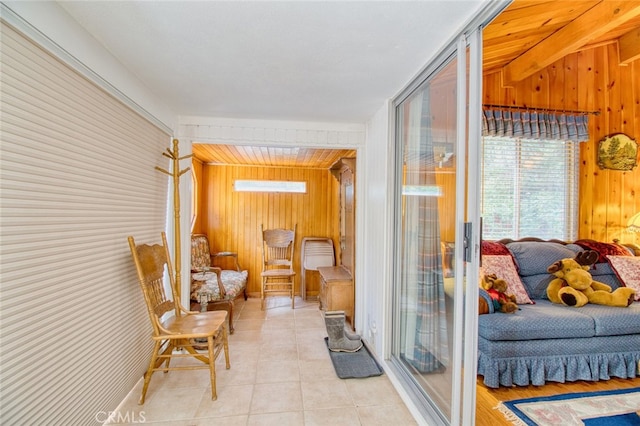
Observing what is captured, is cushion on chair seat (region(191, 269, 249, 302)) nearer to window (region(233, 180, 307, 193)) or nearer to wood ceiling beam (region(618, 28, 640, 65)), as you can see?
window (region(233, 180, 307, 193))

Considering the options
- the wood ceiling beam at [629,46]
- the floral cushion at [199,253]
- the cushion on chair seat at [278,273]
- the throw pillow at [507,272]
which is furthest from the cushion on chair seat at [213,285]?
the wood ceiling beam at [629,46]

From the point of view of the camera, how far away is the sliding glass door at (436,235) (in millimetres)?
1371

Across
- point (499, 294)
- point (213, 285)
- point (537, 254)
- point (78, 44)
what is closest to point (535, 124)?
point (537, 254)

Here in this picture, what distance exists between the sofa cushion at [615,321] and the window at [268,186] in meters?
3.71

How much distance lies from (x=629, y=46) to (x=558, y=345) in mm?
3278

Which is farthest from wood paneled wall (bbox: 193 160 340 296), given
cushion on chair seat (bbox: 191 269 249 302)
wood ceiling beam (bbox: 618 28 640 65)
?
wood ceiling beam (bbox: 618 28 640 65)

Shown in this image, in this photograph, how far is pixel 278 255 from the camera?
4.60m

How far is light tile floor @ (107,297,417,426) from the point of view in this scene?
5.86 feet

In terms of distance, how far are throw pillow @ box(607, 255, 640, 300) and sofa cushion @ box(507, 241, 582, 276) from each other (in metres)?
0.30

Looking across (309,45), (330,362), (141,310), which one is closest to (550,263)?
(330,362)

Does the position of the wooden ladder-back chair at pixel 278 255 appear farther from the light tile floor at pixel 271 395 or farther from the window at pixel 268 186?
the light tile floor at pixel 271 395

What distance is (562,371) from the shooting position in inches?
84.7

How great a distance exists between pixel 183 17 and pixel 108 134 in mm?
894

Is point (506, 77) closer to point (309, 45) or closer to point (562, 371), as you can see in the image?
point (309, 45)
